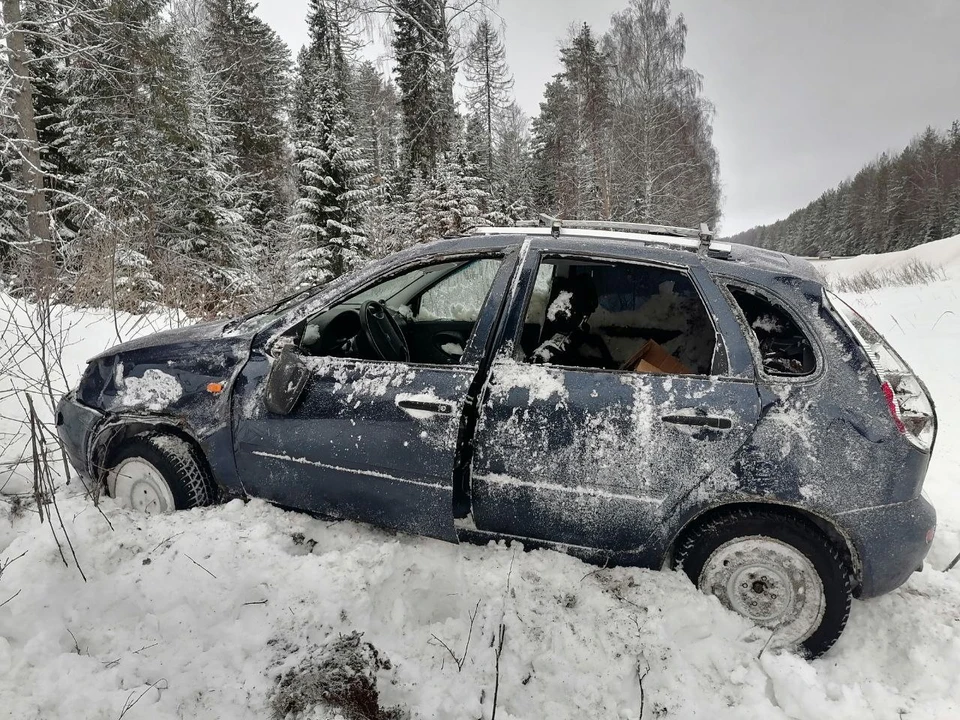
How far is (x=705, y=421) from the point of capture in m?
2.02

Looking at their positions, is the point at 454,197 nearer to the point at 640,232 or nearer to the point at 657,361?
the point at 640,232

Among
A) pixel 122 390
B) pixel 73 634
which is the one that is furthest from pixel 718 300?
pixel 122 390

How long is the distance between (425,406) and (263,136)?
883 inches

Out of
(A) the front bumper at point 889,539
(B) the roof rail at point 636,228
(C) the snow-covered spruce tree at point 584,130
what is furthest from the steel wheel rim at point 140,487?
(C) the snow-covered spruce tree at point 584,130

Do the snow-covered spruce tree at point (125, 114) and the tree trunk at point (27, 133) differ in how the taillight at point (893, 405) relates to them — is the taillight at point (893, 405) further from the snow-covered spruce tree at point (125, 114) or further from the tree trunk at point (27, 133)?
the tree trunk at point (27, 133)

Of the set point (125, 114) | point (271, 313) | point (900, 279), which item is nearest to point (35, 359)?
point (271, 313)

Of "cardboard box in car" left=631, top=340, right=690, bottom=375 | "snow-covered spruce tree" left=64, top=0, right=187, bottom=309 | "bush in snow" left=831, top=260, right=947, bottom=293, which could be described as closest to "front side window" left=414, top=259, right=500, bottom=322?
"cardboard box in car" left=631, top=340, right=690, bottom=375

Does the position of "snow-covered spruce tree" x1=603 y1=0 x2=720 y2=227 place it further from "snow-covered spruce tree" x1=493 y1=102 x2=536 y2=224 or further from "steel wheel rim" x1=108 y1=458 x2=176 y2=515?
"steel wheel rim" x1=108 y1=458 x2=176 y2=515

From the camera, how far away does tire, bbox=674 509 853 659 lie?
2.03m

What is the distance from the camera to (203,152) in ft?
48.0

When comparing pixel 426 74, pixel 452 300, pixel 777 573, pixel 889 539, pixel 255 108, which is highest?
pixel 255 108

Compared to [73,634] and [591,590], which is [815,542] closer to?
[591,590]

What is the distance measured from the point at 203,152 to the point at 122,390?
14869 millimetres

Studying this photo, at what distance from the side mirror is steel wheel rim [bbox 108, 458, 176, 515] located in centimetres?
81
